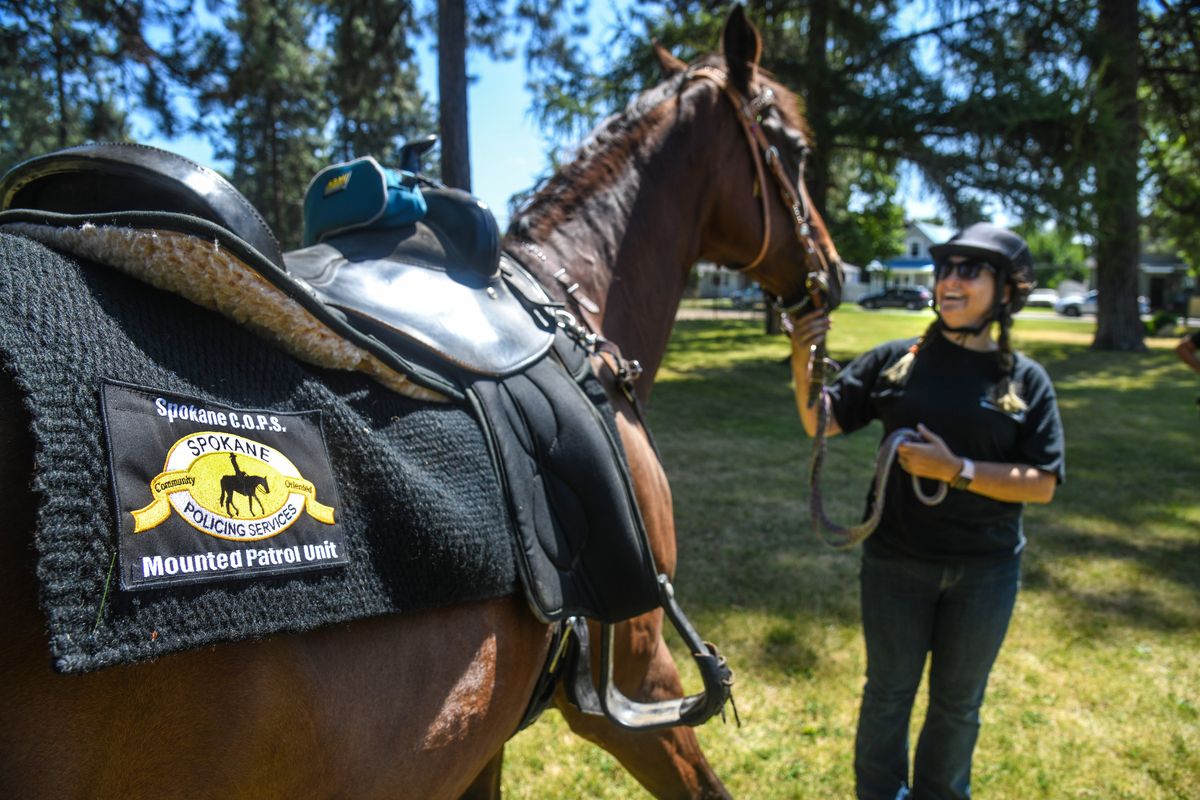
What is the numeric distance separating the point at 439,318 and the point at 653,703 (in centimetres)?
108

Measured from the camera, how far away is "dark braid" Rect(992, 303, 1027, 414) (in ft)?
7.54

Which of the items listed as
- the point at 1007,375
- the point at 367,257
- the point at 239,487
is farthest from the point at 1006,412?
the point at 239,487

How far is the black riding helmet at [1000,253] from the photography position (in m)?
2.31

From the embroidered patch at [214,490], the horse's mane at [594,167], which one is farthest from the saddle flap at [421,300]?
the horse's mane at [594,167]

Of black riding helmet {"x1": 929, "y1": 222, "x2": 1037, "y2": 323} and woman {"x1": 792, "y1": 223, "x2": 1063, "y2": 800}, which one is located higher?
black riding helmet {"x1": 929, "y1": 222, "x2": 1037, "y2": 323}

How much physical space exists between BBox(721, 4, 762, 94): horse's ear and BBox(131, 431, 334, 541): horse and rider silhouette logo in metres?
1.94

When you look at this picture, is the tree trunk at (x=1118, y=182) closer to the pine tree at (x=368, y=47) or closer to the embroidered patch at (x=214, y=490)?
the pine tree at (x=368, y=47)

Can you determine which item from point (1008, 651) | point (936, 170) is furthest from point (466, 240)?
point (936, 170)

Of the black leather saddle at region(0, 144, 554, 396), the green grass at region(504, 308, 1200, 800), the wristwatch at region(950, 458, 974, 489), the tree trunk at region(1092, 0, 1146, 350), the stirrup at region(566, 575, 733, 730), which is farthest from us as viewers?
the tree trunk at region(1092, 0, 1146, 350)

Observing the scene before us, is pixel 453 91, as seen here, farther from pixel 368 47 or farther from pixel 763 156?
pixel 763 156

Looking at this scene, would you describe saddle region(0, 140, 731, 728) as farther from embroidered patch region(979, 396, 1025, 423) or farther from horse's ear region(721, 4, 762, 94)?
embroidered patch region(979, 396, 1025, 423)

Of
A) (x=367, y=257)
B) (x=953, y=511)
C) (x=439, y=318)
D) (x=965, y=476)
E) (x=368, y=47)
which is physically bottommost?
(x=953, y=511)

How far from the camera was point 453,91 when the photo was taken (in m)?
7.76

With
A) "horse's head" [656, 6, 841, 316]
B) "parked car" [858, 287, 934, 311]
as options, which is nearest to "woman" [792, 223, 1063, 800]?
"horse's head" [656, 6, 841, 316]
